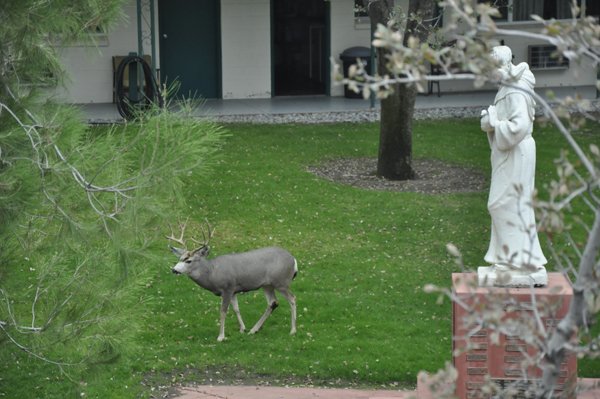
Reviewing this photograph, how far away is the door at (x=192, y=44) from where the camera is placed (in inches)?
1004

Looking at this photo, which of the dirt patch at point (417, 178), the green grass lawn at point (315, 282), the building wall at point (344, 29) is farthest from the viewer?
the building wall at point (344, 29)

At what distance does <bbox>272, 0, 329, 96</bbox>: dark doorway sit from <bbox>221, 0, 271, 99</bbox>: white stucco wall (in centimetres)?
40

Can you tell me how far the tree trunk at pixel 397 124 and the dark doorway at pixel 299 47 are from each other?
28.7ft

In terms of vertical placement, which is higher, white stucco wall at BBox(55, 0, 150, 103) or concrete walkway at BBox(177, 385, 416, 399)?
white stucco wall at BBox(55, 0, 150, 103)

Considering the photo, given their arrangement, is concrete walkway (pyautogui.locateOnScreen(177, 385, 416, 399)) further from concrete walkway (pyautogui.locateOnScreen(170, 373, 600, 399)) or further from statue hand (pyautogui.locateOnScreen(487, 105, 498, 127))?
statue hand (pyautogui.locateOnScreen(487, 105, 498, 127))

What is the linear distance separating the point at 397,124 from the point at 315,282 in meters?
5.28

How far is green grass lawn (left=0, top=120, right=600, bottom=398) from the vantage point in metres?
10.2

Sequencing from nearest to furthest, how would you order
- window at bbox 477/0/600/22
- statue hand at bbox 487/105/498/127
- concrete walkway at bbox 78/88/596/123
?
1. statue hand at bbox 487/105/498/127
2. concrete walkway at bbox 78/88/596/123
3. window at bbox 477/0/600/22

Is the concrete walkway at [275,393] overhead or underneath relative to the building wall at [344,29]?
underneath

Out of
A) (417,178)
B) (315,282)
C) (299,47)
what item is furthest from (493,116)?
(299,47)

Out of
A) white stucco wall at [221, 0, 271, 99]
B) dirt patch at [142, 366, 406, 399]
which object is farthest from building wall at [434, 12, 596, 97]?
dirt patch at [142, 366, 406, 399]

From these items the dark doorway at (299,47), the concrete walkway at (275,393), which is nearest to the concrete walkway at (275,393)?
the concrete walkway at (275,393)

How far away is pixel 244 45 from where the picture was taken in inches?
1011

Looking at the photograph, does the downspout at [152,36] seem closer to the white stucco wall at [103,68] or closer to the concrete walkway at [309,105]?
the concrete walkway at [309,105]
